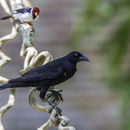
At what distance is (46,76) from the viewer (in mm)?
1413

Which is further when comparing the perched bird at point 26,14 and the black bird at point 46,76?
the perched bird at point 26,14

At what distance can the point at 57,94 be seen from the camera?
4.58 ft

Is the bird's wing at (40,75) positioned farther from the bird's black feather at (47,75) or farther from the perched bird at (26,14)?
the perched bird at (26,14)

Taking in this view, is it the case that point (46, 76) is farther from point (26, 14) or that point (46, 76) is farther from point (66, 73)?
point (26, 14)

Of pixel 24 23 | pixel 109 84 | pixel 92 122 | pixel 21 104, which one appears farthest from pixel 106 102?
pixel 24 23

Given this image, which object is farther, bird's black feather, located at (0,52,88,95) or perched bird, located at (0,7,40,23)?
perched bird, located at (0,7,40,23)

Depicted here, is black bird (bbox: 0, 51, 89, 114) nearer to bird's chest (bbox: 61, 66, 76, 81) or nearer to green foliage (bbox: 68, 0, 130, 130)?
bird's chest (bbox: 61, 66, 76, 81)

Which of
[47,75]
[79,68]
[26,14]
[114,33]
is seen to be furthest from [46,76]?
[79,68]

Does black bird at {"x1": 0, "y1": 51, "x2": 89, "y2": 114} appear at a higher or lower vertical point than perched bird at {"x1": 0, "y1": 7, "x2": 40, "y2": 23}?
lower

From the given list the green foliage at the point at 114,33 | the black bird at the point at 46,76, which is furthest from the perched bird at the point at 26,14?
the green foliage at the point at 114,33

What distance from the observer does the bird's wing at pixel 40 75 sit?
1.38 m

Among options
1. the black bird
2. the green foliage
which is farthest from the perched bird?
the green foliage

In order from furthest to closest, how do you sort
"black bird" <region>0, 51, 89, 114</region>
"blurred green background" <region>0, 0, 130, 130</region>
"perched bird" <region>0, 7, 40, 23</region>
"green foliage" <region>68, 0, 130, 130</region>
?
"blurred green background" <region>0, 0, 130, 130</region> < "green foliage" <region>68, 0, 130, 130</region> < "perched bird" <region>0, 7, 40, 23</region> < "black bird" <region>0, 51, 89, 114</region>

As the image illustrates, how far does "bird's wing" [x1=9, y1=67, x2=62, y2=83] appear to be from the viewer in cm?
138
